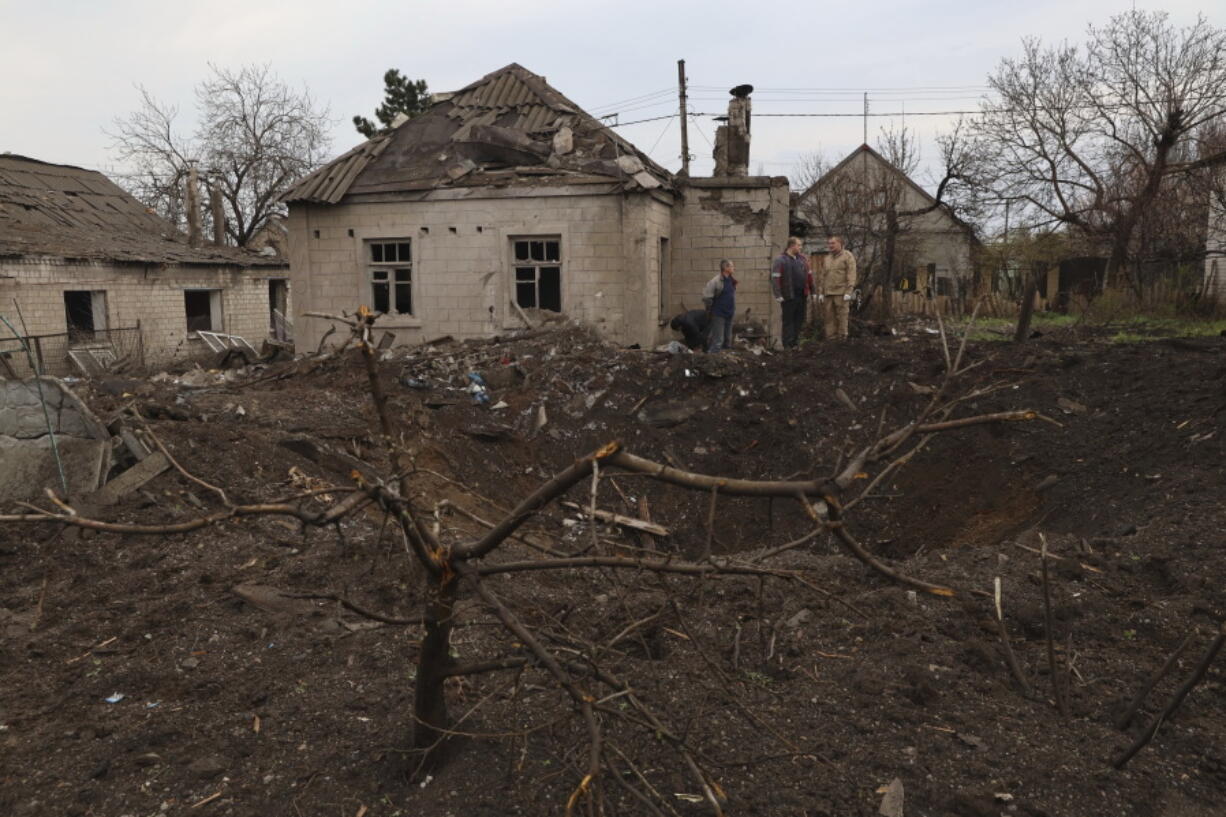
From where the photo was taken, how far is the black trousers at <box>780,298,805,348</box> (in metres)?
13.1

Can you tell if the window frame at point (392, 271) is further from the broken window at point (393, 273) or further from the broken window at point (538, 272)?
the broken window at point (538, 272)

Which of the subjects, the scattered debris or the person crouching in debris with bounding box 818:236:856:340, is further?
the person crouching in debris with bounding box 818:236:856:340

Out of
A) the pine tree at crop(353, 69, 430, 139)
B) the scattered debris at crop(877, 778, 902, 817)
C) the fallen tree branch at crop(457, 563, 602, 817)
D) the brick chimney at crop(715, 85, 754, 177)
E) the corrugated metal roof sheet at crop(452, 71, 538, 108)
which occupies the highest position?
the pine tree at crop(353, 69, 430, 139)

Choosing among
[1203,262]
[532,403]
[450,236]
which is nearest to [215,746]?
[532,403]

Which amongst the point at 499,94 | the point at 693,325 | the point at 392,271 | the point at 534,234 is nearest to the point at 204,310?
the point at 392,271

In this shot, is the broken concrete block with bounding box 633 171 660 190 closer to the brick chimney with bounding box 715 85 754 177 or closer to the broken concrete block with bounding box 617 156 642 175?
the broken concrete block with bounding box 617 156 642 175

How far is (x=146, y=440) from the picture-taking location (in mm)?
6977

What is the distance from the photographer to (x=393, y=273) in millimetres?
14391

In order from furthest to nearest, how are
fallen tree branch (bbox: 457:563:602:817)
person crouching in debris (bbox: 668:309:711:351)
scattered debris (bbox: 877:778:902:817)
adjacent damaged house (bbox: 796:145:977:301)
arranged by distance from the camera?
adjacent damaged house (bbox: 796:145:977:301), person crouching in debris (bbox: 668:309:711:351), scattered debris (bbox: 877:778:902:817), fallen tree branch (bbox: 457:563:602:817)

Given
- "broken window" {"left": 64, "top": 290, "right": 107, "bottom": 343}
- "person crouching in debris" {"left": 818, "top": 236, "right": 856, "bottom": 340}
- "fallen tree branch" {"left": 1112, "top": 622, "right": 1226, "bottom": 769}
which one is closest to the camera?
"fallen tree branch" {"left": 1112, "top": 622, "right": 1226, "bottom": 769}

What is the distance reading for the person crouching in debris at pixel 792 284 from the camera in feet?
42.0

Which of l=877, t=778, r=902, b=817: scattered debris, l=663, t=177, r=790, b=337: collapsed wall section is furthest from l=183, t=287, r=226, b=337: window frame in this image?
l=877, t=778, r=902, b=817: scattered debris

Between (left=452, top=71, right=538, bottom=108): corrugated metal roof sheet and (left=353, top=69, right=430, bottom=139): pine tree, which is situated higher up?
(left=353, top=69, right=430, bottom=139): pine tree

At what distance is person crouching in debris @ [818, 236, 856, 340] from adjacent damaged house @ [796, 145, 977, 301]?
4.76 meters
